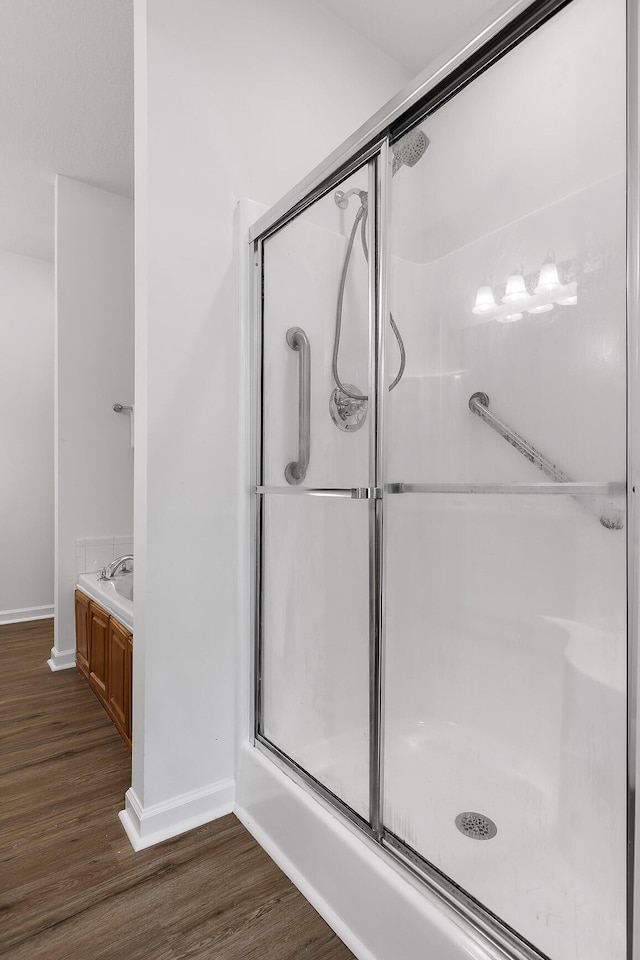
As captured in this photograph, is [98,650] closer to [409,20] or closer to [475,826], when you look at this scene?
[475,826]

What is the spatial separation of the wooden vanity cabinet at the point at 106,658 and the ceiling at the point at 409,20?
2660 millimetres

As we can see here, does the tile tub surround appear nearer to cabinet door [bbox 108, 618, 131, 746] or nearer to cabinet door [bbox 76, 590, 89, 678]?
cabinet door [bbox 76, 590, 89, 678]

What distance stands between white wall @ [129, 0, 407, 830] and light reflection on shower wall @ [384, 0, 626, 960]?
27.0 inches

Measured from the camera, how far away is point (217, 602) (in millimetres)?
1818

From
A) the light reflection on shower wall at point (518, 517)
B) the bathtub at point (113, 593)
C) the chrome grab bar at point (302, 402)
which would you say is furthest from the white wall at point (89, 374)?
the light reflection on shower wall at point (518, 517)

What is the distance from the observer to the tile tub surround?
3340 millimetres

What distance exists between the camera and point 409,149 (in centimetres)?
128

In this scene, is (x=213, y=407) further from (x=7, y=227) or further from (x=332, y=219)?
(x=7, y=227)

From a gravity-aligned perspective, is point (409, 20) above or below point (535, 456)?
above

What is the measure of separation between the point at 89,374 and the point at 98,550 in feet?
3.53


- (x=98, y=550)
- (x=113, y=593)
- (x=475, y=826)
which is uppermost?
(x=98, y=550)

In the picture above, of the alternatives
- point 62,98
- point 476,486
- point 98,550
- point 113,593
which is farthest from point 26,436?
point 476,486

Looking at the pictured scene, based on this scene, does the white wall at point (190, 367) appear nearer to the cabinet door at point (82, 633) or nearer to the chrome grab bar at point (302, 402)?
the chrome grab bar at point (302, 402)

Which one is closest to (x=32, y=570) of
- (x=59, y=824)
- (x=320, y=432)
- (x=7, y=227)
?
(x=7, y=227)
